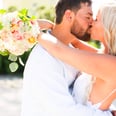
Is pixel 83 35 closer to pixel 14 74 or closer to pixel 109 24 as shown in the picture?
pixel 109 24

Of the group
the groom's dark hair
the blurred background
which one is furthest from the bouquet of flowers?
the blurred background

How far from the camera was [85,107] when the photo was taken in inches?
133

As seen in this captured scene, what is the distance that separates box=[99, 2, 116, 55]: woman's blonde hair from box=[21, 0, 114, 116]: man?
8.9 inches

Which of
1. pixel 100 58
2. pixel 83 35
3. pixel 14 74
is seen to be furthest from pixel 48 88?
pixel 14 74

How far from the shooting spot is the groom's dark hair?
358 cm

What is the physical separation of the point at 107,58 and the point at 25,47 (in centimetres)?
57

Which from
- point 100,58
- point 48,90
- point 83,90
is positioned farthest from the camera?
point 83,90

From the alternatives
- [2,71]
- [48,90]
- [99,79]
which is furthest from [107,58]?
[2,71]

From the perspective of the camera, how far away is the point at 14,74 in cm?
1160

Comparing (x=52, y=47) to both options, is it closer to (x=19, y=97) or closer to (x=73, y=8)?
(x=73, y=8)

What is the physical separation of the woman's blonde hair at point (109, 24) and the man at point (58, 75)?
0.74ft

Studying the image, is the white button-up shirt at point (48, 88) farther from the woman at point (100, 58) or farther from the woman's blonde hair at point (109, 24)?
the woman's blonde hair at point (109, 24)

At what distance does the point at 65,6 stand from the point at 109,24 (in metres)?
0.44

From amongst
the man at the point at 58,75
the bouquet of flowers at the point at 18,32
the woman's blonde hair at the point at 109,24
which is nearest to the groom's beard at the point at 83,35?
the man at the point at 58,75
